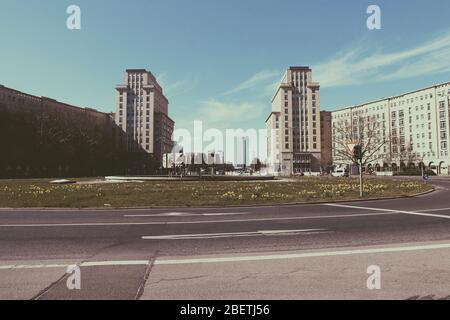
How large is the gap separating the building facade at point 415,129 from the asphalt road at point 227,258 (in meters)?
86.2

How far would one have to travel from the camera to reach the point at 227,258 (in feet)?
18.9

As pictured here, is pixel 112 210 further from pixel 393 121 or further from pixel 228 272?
pixel 393 121

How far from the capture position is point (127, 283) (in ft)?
14.5

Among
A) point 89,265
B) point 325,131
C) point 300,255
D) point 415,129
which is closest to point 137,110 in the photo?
point 325,131

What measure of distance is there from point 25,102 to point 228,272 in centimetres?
12017

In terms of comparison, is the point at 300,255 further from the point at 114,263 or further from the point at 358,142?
the point at 358,142

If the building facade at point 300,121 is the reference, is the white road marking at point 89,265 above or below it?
below

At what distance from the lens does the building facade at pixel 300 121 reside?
13138cm

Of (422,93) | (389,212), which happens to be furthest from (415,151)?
(389,212)

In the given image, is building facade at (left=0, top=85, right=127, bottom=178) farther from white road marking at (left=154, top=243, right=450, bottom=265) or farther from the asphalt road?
white road marking at (left=154, top=243, right=450, bottom=265)

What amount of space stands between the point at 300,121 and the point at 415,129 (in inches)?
1672

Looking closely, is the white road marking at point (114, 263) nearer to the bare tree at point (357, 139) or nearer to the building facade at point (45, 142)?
the bare tree at point (357, 139)

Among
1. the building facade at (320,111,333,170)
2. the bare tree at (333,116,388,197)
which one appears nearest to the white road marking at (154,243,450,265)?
the bare tree at (333,116,388,197)

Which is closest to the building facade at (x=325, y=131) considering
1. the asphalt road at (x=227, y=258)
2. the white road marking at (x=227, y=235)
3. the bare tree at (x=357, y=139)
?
the bare tree at (x=357, y=139)
